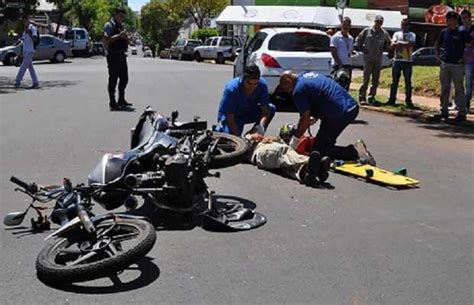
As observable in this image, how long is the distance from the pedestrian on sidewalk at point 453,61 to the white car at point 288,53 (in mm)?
2364

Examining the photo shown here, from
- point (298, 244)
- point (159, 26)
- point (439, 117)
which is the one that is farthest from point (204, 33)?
point (298, 244)

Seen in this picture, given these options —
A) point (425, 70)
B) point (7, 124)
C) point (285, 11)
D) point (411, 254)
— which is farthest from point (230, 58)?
point (411, 254)

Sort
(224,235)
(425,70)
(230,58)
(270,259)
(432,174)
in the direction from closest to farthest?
1. (270,259)
2. (224,235)
3. (432,174)
4. (425,70)
5. (230,58)

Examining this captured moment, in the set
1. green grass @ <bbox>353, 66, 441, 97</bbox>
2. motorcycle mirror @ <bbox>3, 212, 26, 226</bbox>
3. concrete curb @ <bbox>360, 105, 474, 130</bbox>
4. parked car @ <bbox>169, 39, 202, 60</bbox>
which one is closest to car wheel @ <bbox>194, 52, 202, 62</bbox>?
parked car @ <bbox>169, 39, 202, 60</bbox>

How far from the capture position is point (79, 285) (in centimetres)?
452

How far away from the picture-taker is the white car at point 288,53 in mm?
13609

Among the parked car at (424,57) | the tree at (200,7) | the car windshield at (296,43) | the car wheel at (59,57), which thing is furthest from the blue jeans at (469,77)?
the tree at (200,7)

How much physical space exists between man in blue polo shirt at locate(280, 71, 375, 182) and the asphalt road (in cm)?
64

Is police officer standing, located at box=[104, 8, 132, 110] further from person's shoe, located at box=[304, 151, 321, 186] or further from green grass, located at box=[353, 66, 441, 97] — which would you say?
green grass, located at box=[353, 66, 441, 97]

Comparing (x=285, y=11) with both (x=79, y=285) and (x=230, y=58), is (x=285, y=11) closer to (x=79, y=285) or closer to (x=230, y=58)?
(x=230, y=58)

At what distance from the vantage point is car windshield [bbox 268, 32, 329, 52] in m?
14.0

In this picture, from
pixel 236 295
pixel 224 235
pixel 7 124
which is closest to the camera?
pixel 236 295

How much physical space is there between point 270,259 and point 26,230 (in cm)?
219

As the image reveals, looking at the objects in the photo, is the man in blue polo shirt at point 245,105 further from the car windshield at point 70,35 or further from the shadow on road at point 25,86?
the car windshield at point 70,35
